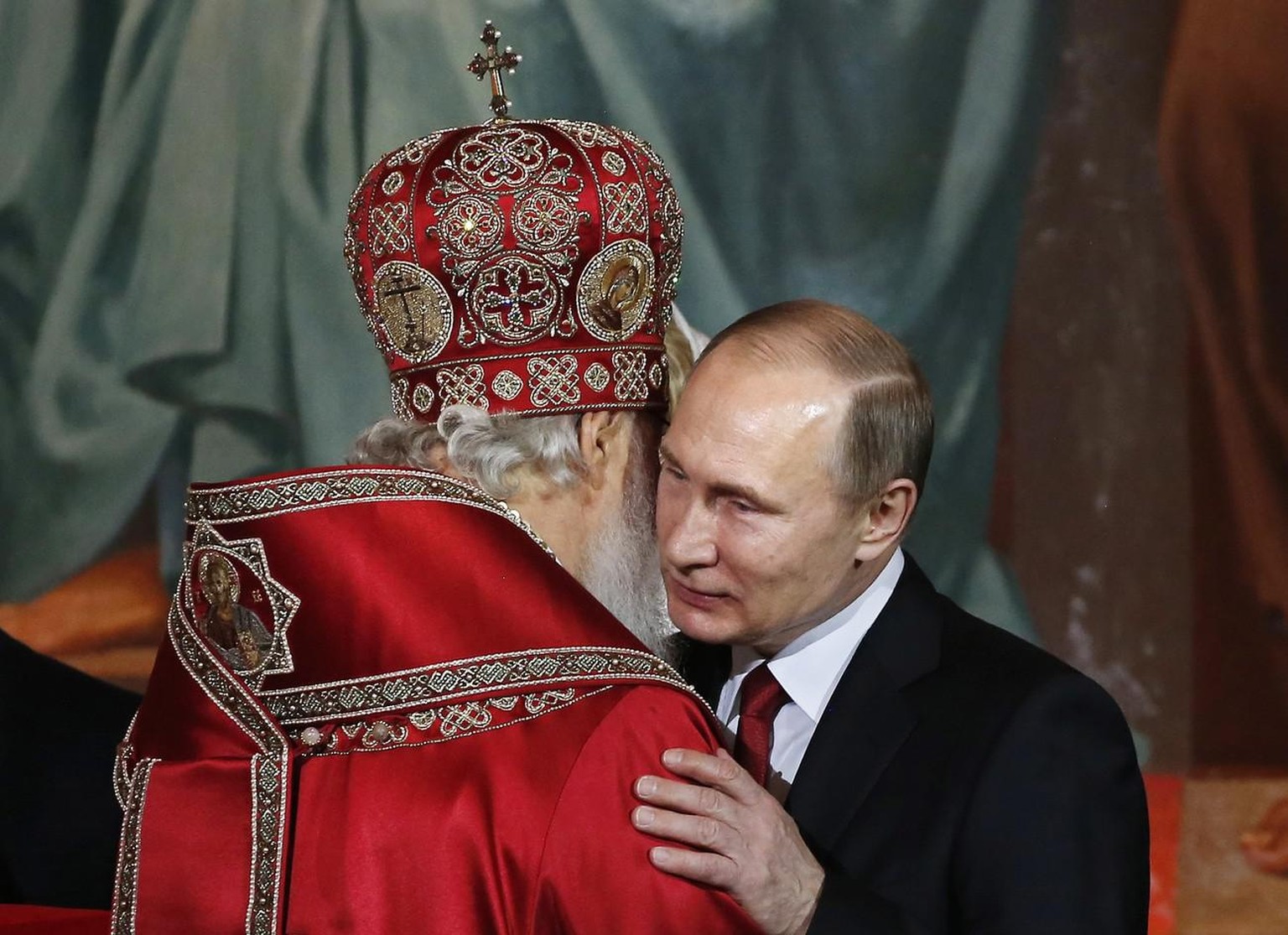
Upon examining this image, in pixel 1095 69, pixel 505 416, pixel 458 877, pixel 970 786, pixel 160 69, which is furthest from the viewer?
pixel 160 69

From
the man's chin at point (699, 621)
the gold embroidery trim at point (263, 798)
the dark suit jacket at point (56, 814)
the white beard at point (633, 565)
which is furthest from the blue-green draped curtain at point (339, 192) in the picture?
the gold embroidery trim at point (263, 798)

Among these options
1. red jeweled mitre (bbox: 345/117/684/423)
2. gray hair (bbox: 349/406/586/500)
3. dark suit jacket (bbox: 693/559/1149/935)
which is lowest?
dark suit jacket (bbox: 693/559/1149/935)

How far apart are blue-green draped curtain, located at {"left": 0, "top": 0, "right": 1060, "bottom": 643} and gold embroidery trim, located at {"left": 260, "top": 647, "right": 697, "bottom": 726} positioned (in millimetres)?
3631

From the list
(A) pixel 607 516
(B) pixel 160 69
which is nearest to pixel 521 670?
(A) pixel 607 516

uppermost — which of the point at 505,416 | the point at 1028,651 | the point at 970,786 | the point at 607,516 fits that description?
the point at 505,416

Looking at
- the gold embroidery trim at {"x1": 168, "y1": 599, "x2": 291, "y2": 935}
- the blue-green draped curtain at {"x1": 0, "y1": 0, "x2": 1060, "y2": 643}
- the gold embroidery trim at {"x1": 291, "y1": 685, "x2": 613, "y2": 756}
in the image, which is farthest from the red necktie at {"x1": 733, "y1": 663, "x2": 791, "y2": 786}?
the blue-green draped curtain at {"x1": 0, "y1": 0, "x2": 1060, "y2": 643}

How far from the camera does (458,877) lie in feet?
6.00

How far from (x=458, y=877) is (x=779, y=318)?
0.98m

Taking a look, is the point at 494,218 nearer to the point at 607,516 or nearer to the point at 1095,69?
the point at 607,516

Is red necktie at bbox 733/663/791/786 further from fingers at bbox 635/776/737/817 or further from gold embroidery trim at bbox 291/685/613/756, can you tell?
gold embroidery trim at bbox 291/685/613/756

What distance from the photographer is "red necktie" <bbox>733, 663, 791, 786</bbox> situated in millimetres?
2445

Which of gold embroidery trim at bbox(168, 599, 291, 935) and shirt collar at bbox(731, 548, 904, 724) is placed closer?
gold embroidery trim at bbox(168, 599, 291, 935)

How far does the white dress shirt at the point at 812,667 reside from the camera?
245 cm

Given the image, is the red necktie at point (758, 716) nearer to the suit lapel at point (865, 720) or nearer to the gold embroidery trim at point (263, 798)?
the suit lapel at point (865, 720)
